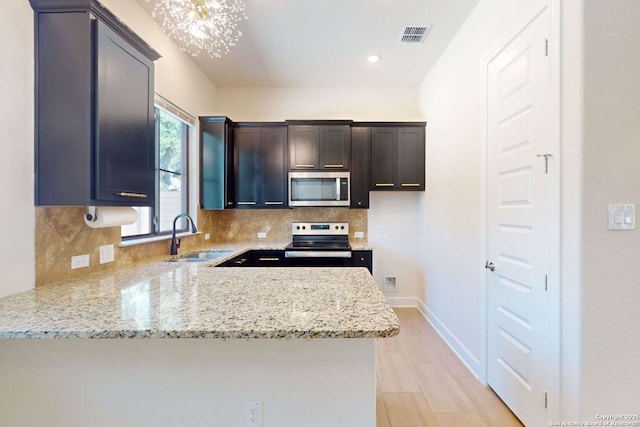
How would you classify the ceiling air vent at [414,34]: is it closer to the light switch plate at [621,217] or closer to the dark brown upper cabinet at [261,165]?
the dark brown upper cabinet at [261,165]

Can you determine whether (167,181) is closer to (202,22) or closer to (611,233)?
(202,22)

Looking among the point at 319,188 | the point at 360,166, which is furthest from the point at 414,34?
the point at 319,188

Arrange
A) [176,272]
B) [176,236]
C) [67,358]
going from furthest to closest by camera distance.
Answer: [176,236], [176,272], [67,358]

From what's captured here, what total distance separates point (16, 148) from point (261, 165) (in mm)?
2354

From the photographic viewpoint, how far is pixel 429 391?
2086mm

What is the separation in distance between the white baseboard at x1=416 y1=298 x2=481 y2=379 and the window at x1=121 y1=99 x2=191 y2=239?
9.73ft

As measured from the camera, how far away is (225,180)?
3391 millimetres

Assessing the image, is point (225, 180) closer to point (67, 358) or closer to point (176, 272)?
point (176, 272)

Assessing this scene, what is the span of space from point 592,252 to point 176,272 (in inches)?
89.4

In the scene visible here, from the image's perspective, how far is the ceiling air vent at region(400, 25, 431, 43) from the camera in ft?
8.45

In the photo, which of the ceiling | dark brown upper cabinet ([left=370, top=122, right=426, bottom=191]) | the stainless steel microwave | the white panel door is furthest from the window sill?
the white panel door

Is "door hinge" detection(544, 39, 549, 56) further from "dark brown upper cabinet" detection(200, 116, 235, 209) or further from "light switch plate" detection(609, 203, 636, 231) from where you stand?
"dark brown upper cabinet" detection(200, 116, 235, 209)

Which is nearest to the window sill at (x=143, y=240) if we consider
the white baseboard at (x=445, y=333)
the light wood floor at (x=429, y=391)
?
the light wood floor at (x=429, y=391)

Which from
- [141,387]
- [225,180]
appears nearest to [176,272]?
[141,387]
